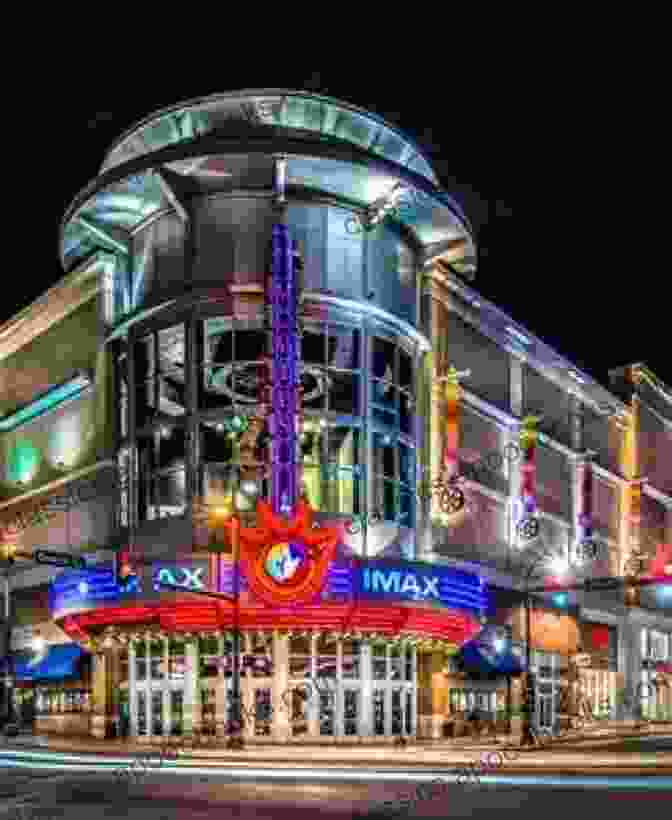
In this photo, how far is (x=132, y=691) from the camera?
165ft

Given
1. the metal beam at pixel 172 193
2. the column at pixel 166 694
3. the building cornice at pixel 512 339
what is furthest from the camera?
the building cornice at pixel 512 339

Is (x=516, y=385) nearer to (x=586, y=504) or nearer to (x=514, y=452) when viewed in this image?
(x=514, y=452)

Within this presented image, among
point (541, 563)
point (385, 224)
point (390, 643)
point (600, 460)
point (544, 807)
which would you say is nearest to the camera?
point (544, 807)

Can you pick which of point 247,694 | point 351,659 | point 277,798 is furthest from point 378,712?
point 277,798

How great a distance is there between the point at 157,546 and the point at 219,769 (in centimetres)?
2061

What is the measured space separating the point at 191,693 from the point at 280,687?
3.63 meters

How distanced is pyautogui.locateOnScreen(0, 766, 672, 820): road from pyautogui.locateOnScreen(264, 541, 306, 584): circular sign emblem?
17.6m

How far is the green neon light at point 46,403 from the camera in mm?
59125

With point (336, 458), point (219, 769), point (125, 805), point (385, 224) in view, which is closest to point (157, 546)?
point (336, 458)

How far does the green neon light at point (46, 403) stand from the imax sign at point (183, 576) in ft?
49.1

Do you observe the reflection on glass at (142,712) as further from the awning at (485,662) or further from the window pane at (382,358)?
the window pane at (382,358)

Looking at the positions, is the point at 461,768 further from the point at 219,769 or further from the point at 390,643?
the point at 390,643

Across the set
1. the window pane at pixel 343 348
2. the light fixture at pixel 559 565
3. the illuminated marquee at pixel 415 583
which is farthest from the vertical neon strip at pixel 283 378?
the light fixture at pixel 559 565

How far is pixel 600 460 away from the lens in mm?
75625
